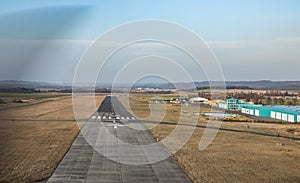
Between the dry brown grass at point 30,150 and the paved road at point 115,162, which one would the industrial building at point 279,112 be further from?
the dry brown grass at point 30,150

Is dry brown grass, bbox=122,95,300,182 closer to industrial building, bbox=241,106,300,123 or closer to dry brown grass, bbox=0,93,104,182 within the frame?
dry brown grass, bbox=0,93,104,182

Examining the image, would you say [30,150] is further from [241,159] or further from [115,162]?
[241,159]

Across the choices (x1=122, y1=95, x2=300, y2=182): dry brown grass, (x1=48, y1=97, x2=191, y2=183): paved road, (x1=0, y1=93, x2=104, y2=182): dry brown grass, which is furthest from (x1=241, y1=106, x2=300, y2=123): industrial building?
(x1=0, y1=93, x2=104, y2=182): dry brown grass

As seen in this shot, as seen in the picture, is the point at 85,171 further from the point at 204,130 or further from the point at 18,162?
the point at 204,130

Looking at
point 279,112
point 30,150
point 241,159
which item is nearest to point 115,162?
point 30,150

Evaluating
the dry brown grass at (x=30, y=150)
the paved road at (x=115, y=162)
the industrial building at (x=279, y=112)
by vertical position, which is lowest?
the industrial building at (x=279, y=112)

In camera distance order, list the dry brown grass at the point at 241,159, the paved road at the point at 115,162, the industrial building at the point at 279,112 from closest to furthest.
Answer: the paved road at the point at 115,162
the dry brown grass at the point at 241,159
the industrial building at the point at 279,112

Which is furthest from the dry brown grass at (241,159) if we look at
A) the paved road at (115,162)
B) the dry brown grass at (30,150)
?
the dry brown grass at (30,150)
